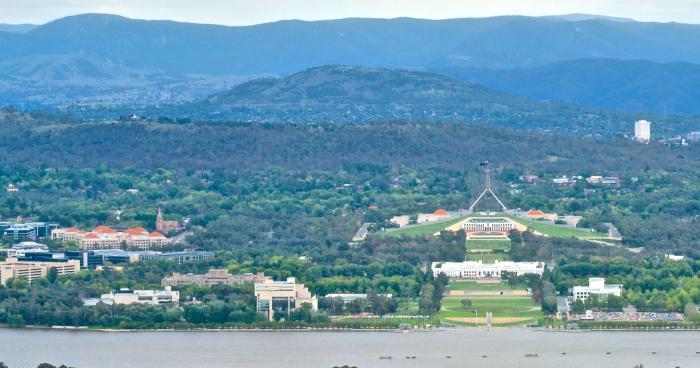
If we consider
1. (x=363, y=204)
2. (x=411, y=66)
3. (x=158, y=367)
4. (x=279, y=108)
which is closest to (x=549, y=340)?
(x=158, y=367)

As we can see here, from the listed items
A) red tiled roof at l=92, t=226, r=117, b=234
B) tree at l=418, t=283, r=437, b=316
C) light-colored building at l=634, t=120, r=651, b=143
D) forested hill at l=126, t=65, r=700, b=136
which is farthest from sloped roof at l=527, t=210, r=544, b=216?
forested hill at l=126, t=65, r=700, b=136

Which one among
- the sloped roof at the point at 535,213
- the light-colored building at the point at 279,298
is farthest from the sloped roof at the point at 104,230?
the light-colored building at the point at 279,298

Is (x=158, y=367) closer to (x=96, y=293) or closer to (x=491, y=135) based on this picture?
(x=96, y=293)

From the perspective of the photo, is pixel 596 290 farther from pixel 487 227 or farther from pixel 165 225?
pixel 165 225

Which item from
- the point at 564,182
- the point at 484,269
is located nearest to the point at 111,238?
the point at 484,269

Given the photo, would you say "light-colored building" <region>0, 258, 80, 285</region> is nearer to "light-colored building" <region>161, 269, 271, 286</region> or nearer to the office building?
"light-colored building" <region>161, 269, 271, 286</region>

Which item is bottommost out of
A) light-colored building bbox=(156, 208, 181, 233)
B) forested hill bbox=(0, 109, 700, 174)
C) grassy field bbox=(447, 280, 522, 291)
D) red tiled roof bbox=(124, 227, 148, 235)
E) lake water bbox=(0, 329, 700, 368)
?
lake water bbox=(0, 329, 700, 368)
